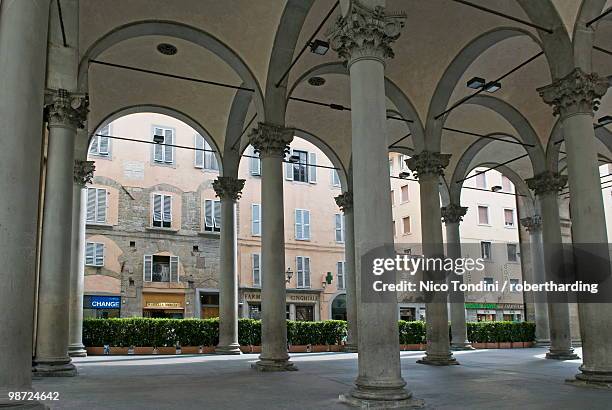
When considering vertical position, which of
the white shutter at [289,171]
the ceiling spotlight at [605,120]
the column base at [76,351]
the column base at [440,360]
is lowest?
the column base at [440,360]

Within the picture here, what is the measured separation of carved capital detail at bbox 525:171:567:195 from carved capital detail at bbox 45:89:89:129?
12482mm

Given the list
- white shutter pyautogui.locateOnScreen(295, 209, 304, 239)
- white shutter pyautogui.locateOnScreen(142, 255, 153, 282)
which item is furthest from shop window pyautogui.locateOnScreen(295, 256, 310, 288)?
white shutter pyautogui.locateOnScreen(142, 255, 153, 282)

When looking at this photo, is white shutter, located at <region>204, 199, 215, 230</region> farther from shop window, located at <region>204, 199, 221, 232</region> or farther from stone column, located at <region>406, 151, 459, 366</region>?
stone column, located at <region>406, 151, 459, 366</region>

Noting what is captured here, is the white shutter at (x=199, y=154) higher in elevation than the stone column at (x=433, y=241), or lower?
higher

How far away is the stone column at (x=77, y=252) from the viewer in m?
15.6

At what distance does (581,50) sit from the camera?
35.1 ft

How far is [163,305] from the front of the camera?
89.4 ft

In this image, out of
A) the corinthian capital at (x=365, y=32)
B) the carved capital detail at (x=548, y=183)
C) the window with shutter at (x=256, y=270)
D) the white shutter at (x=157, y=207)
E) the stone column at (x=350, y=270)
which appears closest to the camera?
the corinthian capital at (x=365, y=32)

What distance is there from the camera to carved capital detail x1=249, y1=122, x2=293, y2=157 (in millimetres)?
12914

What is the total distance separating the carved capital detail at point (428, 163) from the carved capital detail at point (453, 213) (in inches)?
242

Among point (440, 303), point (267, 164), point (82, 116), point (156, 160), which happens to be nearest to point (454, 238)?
point (440, 303)

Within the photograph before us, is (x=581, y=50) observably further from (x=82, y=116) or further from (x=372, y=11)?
(x=82, y=116)

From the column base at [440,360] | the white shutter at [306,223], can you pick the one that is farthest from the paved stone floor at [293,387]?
the white shutter at [306,223]

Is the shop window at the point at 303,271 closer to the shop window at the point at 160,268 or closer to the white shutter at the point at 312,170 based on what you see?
the white shutter at the point at 312,170
